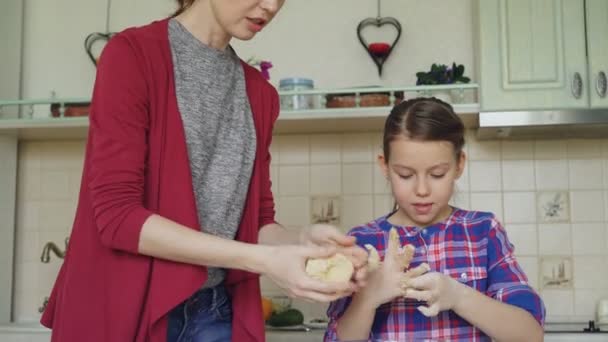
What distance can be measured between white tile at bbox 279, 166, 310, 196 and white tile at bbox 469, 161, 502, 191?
1.68 ft

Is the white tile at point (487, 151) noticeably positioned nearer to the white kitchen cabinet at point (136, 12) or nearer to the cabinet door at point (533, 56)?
the cabinet door at point (533, 56)

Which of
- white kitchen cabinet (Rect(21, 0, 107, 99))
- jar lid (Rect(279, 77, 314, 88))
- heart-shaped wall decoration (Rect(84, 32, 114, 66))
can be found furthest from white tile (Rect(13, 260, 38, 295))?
jar lid (Rect(279, 77, 314, 88))

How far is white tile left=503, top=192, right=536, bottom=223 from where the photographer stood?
2.13 metres

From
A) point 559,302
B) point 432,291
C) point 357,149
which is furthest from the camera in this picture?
point 357,149

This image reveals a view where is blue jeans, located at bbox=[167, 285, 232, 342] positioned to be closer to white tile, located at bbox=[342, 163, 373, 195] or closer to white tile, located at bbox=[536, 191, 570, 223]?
white tile, located at bbox=[342, 163, 373, 195]

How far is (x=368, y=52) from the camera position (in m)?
2.19

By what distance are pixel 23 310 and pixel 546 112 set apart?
5.72ft

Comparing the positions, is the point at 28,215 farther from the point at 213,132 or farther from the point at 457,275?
the point at 457,275

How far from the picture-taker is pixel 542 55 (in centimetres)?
188

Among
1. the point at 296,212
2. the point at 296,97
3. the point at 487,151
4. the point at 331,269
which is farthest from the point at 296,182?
the point at 331,269

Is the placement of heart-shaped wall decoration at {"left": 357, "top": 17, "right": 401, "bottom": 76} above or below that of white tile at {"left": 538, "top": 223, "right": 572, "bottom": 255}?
above

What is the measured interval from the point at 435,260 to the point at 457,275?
0.14 ft

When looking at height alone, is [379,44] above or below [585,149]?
above

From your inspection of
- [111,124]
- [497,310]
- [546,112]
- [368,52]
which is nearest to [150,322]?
[111,124]
